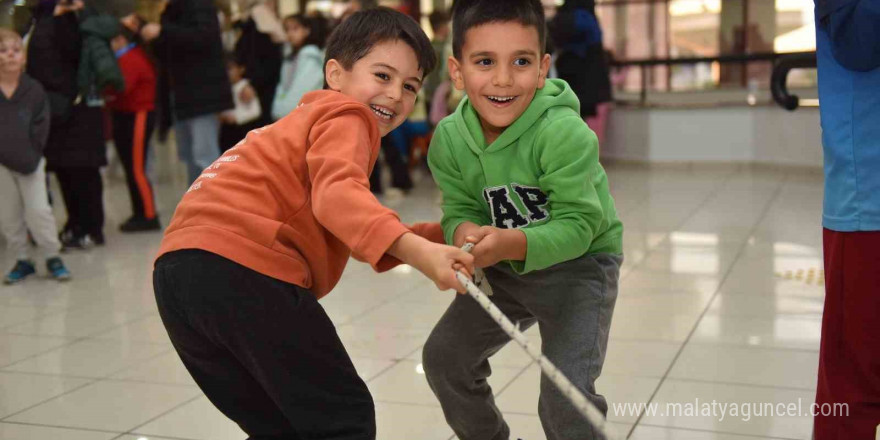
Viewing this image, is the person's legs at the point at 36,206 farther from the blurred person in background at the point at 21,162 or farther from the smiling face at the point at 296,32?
the smiling face at the point at 296,32

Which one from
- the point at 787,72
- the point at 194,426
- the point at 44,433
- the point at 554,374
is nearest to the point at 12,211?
the point at 44,433

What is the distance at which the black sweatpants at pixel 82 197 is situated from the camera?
17.2 feet

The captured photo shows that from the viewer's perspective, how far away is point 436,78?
7645mm

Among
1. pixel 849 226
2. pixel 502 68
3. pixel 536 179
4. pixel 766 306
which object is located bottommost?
pixel 766 306

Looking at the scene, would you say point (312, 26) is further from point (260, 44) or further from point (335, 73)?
point (335, 73)

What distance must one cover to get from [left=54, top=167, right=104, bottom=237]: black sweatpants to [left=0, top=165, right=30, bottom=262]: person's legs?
2.68 feet

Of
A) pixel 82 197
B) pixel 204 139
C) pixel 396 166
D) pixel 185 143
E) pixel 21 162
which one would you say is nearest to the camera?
pixel 21 162

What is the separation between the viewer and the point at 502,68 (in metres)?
1.90

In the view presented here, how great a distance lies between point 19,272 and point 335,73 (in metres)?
3.13

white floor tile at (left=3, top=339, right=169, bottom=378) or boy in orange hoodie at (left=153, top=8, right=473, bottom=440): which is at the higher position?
boy in orange hoodie at (left=153, top=8, right=473, bottom=440)

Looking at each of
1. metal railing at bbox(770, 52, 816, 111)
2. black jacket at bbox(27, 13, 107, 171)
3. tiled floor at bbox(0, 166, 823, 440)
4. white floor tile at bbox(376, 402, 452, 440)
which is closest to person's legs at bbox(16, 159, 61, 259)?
tiled floor at bbox(0, 166, 823, 440)

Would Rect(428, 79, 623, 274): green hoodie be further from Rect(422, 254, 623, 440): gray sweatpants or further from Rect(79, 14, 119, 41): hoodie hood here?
Rect(79, 14, 119, 41): hoodie hood

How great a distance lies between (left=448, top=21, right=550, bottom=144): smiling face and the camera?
1.90 metres

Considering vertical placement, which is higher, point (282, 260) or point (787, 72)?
point (787, 72)
